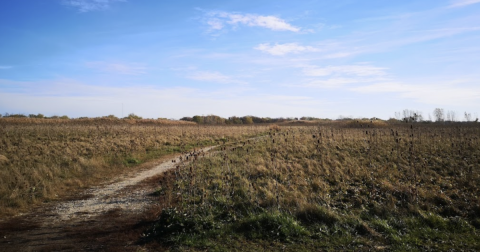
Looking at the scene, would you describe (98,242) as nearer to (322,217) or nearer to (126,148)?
(322,217)

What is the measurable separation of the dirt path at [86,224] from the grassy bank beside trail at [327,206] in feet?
2.04

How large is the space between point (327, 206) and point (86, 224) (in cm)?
660

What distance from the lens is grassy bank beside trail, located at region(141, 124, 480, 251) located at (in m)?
5.63

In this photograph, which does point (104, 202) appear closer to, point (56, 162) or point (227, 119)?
point (56, 162)

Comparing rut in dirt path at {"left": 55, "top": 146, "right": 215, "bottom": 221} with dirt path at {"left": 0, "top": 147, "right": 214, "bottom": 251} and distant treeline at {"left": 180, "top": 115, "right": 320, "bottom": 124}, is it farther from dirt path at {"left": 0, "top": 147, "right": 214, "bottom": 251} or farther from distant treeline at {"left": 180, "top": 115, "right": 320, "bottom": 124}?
distant treeline at {"left": 180, "top": 115, "right": 320, "bottom": 124}

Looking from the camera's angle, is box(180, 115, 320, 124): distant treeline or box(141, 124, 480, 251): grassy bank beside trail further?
box(180, 115, 320, 124): distant treeline

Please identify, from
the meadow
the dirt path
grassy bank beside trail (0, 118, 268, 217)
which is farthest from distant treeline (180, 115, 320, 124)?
the dirt path

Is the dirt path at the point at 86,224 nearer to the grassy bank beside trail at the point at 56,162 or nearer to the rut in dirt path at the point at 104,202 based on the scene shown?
the rut in dirt path at the point at 104,202

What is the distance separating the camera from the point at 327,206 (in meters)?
7.69

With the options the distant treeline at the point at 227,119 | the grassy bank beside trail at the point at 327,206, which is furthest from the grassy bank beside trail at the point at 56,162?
the distant treeline at the point at 227,119

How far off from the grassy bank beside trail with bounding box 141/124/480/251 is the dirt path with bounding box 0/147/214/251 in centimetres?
62

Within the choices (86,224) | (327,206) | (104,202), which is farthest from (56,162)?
(327,206)

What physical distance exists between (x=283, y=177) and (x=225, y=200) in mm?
3635

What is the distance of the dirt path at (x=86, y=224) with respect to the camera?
18.4 ft
